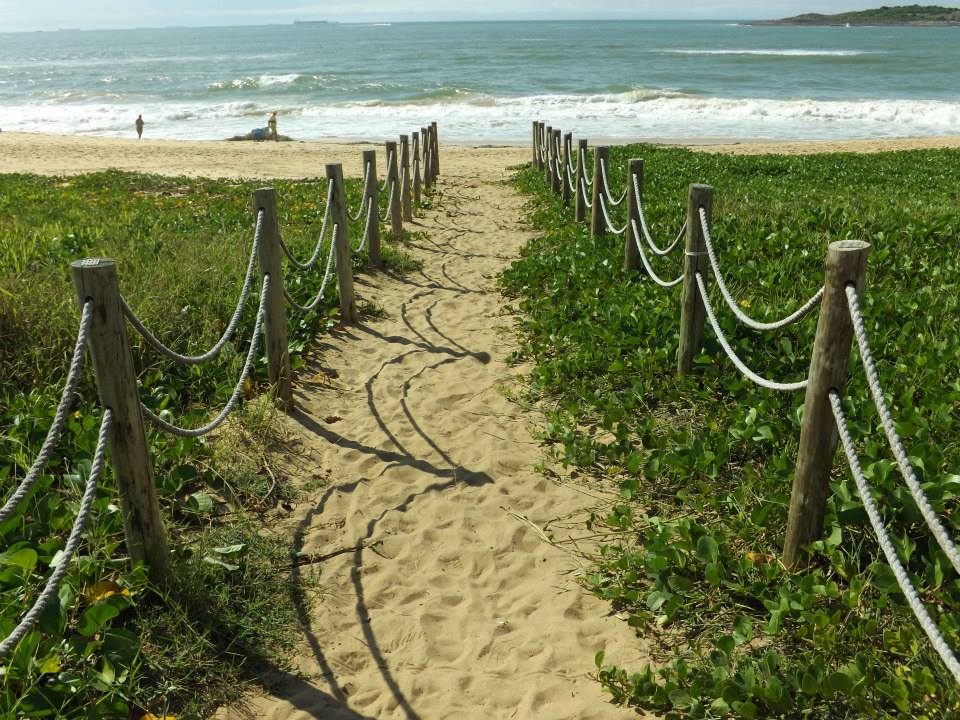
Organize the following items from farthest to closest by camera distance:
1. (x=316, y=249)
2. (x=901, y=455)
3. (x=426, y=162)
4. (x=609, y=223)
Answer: (x=426, y=162) < (x=609, y=223) < (x=316, y=249) < (x=901, y=455)

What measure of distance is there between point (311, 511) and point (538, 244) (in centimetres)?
626

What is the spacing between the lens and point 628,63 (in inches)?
2392

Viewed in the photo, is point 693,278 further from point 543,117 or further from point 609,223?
→ point 543,117

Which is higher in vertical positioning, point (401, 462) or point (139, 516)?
point (139, 516)

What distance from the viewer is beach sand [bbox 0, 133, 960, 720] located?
294 cm

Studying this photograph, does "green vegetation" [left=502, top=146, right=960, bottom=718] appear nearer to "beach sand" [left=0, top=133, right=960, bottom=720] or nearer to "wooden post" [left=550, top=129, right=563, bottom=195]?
"beach sand" [left=0, top=133, right=960, bottom=720]

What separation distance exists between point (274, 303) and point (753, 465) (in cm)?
320

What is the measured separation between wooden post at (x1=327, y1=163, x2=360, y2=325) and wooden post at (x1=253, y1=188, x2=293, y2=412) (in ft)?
5.96

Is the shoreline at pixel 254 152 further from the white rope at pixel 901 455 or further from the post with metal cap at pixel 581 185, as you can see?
the white rope at pixel 901 455

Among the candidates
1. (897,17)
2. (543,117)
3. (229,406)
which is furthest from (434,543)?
(897,17)

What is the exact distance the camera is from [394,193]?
10.5 m

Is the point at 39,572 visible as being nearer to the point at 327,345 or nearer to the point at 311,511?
the point at 311,511

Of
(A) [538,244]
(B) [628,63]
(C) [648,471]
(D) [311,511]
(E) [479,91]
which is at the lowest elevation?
(D) [311,511]

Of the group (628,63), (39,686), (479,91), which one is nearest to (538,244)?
(39,686)
